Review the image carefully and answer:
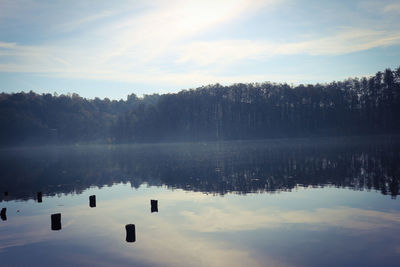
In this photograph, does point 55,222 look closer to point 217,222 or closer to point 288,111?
point 217,222

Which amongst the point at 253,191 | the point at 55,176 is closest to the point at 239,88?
the point at 55,176

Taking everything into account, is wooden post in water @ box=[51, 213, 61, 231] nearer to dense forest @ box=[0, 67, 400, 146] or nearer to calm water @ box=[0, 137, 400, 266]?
calm water @ box=[0, 137, 400, 266]

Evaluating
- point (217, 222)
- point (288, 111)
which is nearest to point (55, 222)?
point (217, 222)

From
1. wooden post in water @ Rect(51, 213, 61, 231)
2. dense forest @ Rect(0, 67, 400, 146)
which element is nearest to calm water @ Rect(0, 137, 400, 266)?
wooden post in water @ Rect(51, 213, 61, 231)

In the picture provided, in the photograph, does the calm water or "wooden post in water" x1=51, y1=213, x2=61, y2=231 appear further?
"wooden post in water" x1=51, y1=213, x2=61, y2=231

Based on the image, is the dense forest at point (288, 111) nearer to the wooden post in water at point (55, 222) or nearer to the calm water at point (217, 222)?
the calm water at point (217, 222)

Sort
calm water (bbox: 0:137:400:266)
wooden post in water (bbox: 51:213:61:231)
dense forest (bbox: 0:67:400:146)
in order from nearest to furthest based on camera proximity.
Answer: calm water (bbox: 0:137:400:266), wooden post in water (bbox: 51:213:61:231), dense forest (bbox: 0:67:400:146)

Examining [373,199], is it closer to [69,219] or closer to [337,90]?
[69,219]

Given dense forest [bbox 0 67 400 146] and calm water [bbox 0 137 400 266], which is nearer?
calm water [bbox 0 137 400 266]

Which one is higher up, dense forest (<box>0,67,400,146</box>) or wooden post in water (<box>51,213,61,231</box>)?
dense forest (<box>0,67,400,146</box>)

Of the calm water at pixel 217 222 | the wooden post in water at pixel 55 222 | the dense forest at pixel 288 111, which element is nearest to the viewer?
the calm water at pixel 217 222

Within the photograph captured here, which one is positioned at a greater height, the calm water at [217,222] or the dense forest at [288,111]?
the dense forest at [288,111]

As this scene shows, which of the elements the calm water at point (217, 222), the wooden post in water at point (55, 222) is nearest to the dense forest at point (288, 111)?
the calm water at point (217, 222)

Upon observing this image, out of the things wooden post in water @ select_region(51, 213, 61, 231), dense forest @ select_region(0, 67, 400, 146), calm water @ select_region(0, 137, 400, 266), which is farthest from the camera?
dense forest @ select_region(0, 67, 400, 146)
